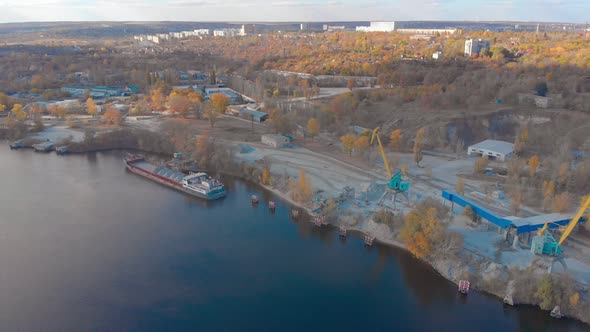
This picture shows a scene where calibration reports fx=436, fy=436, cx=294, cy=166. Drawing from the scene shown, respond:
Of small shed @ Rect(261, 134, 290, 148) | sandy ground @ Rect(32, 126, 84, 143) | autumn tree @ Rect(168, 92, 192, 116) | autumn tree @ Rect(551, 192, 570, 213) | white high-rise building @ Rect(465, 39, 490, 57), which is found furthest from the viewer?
white high-rise building @ Rect(465, 39, 490, 57)

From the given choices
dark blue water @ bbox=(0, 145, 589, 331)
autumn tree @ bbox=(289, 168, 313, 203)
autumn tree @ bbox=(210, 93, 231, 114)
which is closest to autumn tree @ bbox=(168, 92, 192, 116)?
autumn tree @ bbox=(210, 93, 231, 114)

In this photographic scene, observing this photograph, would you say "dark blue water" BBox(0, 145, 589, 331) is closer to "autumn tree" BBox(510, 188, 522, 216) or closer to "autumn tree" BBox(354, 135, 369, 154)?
"autumn tree" BBox(510, 188, 522, 216)

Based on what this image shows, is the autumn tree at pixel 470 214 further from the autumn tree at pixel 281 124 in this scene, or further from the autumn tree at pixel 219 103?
the autumn tree at pixel 219 103

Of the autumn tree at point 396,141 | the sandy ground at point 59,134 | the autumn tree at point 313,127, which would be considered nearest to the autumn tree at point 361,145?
the autumn tree at point 396,141

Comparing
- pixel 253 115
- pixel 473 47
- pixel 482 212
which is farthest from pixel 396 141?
pixel 473 47

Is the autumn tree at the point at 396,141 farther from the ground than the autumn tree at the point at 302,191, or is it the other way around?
the autumn tree at the point at 396,141

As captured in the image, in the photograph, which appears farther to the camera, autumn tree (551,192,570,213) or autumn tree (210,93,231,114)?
autumn tree (210,93,231,114)

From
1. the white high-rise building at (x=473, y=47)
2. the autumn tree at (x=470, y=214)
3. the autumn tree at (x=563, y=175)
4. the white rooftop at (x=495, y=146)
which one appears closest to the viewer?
the autumn tree at (x=470, y=214)
